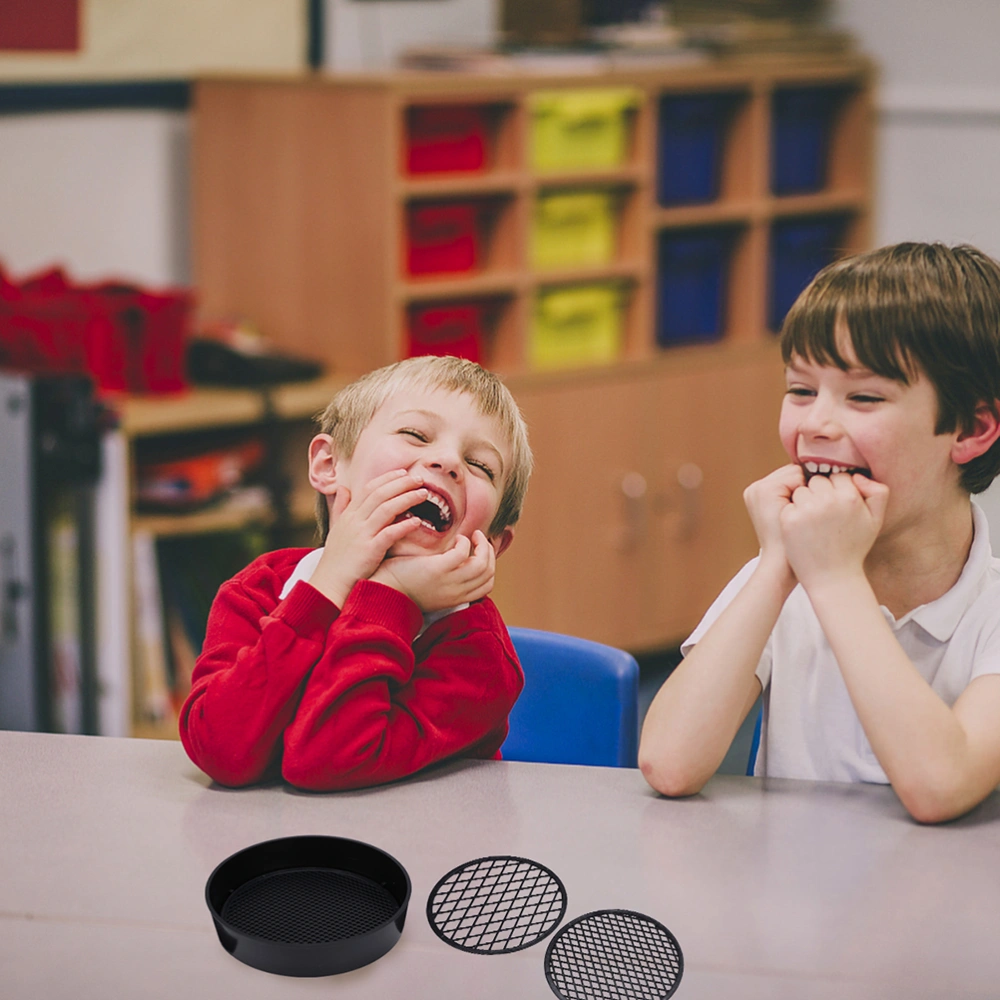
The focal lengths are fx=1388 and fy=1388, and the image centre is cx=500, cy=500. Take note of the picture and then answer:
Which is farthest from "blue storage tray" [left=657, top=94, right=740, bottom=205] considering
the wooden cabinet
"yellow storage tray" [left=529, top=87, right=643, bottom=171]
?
the wooden cabinet

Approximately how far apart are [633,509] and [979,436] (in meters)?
2.25

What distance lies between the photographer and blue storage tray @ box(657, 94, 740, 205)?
11.4ft

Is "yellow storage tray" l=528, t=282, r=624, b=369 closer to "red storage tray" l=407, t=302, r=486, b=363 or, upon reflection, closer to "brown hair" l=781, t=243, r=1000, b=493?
"red storage tray" l=407, t=302, r=486, b=363

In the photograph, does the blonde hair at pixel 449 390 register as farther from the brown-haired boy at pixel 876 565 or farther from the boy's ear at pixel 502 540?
the brown-haired boy at pixel 876 565

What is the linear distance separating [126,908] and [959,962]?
1.83ft

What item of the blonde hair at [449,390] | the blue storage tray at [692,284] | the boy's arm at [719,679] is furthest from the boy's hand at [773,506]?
the blue storage tray at [692,284]

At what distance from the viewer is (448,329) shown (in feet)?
10.5

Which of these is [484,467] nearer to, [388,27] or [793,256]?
[388,27]

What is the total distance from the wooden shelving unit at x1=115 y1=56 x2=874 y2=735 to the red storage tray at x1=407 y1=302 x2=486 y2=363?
1.3 inches

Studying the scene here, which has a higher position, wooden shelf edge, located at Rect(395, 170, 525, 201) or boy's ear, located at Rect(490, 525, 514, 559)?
wooden shelf edge, located at Rect(395, 170, 525, 201)

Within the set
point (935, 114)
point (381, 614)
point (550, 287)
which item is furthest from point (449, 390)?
point (935, 114)

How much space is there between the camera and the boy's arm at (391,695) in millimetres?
1108

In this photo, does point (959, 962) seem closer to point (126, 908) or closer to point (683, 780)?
point (683, 780)

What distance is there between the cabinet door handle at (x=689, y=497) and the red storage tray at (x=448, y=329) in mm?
637
